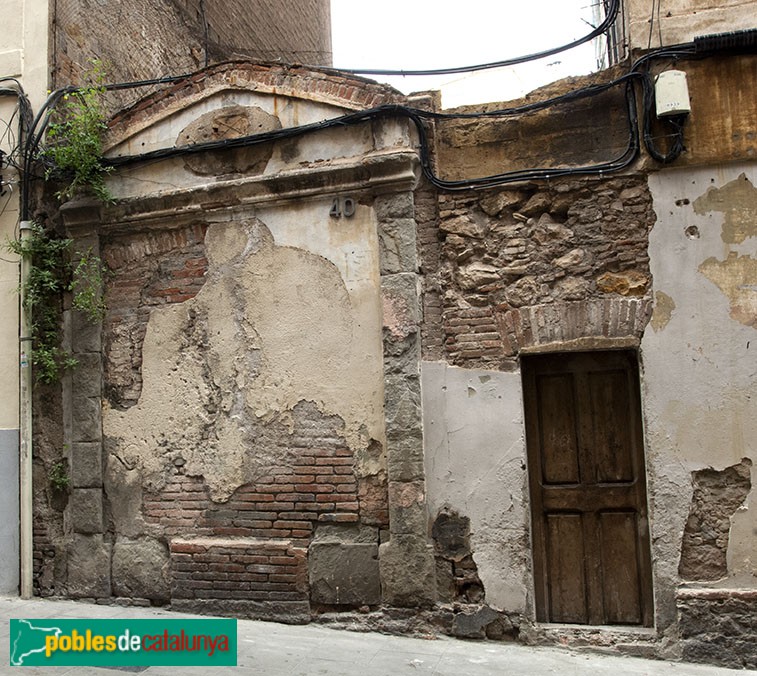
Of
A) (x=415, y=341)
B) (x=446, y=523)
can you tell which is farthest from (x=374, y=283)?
(x=446, y=523)

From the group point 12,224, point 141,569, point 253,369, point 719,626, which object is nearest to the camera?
point 719,626

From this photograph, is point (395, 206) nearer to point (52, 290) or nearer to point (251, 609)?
point (52, 290)

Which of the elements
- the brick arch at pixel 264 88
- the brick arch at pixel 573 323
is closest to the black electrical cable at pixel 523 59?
the brick arch at pixel 264 88

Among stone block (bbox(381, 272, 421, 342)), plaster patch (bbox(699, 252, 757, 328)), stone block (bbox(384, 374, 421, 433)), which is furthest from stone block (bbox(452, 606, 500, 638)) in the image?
plaster patch (bbox(699, 252, 757, 328))

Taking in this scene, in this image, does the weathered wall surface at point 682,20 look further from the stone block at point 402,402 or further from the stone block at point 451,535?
the stone block at point 451,535

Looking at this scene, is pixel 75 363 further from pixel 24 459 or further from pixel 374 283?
pixel 374 283

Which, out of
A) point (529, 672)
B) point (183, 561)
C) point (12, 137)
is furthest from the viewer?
point (12, 137)

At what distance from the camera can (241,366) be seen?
5496 millimetres

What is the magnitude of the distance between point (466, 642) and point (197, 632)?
1812 millimetres

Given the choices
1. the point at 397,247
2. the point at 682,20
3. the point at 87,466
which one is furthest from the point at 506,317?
the point at 87,466

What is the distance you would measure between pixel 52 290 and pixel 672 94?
4846 millimetres

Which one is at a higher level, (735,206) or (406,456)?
(735,206)

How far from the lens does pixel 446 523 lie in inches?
197

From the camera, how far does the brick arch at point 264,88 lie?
541 cm
